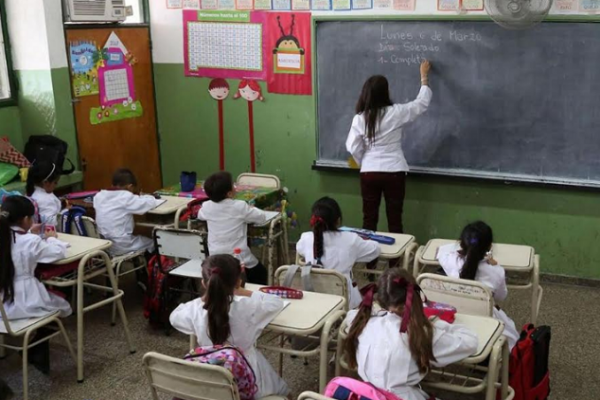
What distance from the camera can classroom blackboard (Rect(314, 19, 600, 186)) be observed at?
4496 millimetres

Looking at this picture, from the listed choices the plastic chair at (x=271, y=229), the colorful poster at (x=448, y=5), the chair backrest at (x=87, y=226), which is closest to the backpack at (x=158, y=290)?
the chair backrest at (x=87, y=226)

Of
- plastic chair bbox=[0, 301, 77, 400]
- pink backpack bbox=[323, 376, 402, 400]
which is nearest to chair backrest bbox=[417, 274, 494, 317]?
pink backpack bbox=[323, 376, 402, 400]

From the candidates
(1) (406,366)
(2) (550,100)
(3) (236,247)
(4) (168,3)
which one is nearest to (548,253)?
(2) (550,100)

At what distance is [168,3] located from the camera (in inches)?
227

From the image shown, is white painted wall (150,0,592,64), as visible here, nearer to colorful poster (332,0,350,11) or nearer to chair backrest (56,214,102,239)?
colorful poster (332,0,350,11)

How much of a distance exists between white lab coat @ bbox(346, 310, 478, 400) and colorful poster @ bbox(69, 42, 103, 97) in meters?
3.68

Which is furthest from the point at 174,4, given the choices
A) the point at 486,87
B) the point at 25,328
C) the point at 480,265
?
the point at 480,265

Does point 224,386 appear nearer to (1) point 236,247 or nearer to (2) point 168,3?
(1) point 236,247

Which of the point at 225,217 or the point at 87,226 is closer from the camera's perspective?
the point at 225,217

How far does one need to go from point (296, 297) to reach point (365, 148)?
6.76 ft

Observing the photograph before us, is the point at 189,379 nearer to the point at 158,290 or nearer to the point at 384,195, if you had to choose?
the point at 158,290

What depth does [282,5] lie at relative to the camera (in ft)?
17.3

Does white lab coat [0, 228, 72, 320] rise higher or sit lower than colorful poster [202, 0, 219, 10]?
lower

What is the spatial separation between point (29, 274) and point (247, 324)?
144 centimetres
